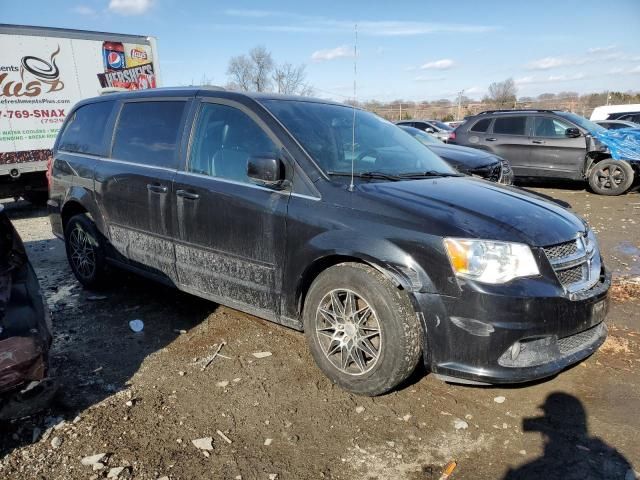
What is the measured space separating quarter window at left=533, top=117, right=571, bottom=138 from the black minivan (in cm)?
812

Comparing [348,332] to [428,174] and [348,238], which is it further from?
[428,174]

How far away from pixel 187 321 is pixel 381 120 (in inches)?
99.4

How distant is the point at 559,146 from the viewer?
10.9 meters

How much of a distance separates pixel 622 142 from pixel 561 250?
29.9 ft

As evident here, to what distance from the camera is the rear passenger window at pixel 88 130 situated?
477 cm

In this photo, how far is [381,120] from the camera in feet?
14.7

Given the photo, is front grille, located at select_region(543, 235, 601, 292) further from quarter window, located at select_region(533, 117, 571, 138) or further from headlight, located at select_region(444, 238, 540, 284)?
quarter window, located at select_region(533, 117, 571, 138)

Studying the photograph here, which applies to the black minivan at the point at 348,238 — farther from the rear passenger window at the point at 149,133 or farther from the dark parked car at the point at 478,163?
the dark parked car at the point at 478,163

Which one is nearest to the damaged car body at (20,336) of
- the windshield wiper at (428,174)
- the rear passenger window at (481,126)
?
the windshield wiper at (428,174)

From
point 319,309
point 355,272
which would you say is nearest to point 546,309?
point 355,272

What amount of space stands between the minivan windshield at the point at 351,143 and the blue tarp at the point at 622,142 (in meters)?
7.99

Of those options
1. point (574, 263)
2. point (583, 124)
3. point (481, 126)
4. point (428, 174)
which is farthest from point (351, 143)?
point (481, 126)

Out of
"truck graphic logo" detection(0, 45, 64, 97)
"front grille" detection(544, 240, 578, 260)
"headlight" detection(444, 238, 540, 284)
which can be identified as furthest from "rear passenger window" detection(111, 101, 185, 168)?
"truck graphic logo" detection(0, 45, 64, 97)

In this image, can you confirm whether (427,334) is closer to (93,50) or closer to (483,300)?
(483,300)
